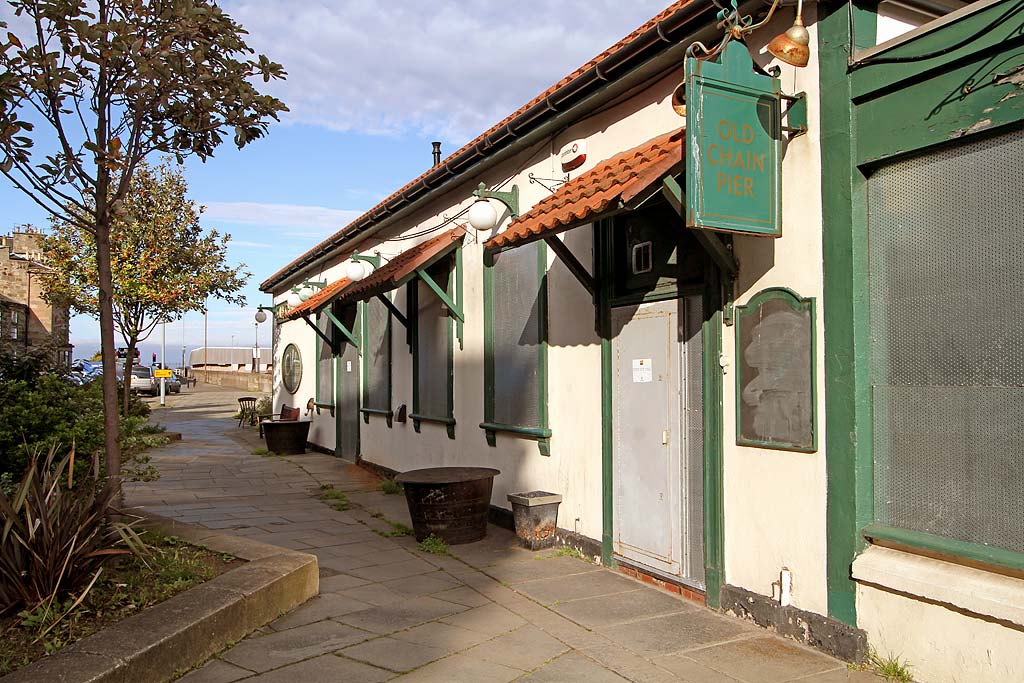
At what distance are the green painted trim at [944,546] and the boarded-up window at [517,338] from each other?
11.5ft

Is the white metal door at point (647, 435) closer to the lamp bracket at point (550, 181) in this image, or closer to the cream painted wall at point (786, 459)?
the cream painted wall at point (786, 459)

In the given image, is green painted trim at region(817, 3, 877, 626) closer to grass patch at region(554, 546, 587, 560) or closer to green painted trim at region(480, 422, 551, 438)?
grass patch at region(554, 546, 587, 560)

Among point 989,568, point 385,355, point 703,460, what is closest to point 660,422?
point 703,460

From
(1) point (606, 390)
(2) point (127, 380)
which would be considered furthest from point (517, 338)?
(2) point (127, 380)

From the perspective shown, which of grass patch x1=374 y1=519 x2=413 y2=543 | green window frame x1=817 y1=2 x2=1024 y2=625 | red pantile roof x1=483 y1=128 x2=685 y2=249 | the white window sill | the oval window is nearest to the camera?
the white window sill

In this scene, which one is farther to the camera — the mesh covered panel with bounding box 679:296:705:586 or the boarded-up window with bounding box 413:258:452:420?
the boarded-up window with bounding box 413:258:452:420

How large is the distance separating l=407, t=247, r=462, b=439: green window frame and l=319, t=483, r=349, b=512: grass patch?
4.17ft

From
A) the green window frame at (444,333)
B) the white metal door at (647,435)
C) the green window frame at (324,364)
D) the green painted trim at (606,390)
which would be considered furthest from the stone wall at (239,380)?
the white metal door at (647,435)

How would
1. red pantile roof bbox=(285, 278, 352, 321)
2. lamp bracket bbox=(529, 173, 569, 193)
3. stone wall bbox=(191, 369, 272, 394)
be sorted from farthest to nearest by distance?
stone wall bbox=(191, 369, 272, 394) < red pantile roof bbox=(285, 278, 352, 321) < lamp bracket bbox=(529, 173, 569, 193)

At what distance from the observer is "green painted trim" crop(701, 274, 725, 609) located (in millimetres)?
5055

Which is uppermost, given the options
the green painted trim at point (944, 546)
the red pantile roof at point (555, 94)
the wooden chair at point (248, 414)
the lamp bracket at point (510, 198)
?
the red pantile roof at point (555, 94)

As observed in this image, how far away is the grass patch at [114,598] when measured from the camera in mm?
3979

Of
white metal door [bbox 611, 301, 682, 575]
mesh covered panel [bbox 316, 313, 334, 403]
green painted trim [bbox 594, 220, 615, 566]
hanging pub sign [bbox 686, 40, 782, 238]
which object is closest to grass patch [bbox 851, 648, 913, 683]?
white metal door [bbox 611, 301, 682, 575]

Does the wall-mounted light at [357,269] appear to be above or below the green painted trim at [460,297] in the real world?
above
